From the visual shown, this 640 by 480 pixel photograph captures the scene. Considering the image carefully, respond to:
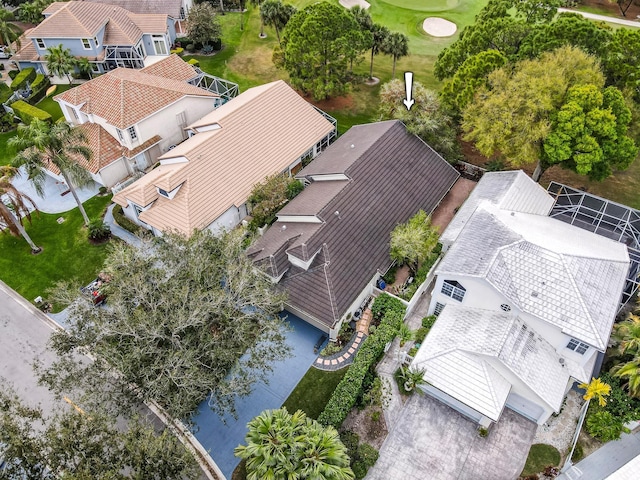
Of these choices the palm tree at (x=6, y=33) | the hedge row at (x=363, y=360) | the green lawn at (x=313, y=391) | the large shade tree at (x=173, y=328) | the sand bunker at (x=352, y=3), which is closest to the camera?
the large shade tree at (x=173, y=328)

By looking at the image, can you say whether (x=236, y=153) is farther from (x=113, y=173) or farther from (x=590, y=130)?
(x=590, y=130)

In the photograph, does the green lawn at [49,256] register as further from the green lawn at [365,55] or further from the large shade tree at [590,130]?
the large shade tree at [590,130]

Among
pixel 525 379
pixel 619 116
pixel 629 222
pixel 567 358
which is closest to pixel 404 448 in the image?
pixel 525 379

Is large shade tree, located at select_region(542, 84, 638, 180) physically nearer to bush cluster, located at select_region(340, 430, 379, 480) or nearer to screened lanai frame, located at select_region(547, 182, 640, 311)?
screened lanai frame, located at select_region(547, 182, 640, 311)

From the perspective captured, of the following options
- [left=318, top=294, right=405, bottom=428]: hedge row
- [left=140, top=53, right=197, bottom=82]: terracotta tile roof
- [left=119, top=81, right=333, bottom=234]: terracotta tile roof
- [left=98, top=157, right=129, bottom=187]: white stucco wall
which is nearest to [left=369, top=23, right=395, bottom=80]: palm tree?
[left=119, top=81, right=333, bottom=234]: terracotta tile roof

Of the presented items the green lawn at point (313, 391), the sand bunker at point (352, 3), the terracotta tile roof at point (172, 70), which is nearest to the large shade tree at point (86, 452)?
the green lawn at point (313, 391)

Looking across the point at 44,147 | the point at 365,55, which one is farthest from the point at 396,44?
the point at 44,147
